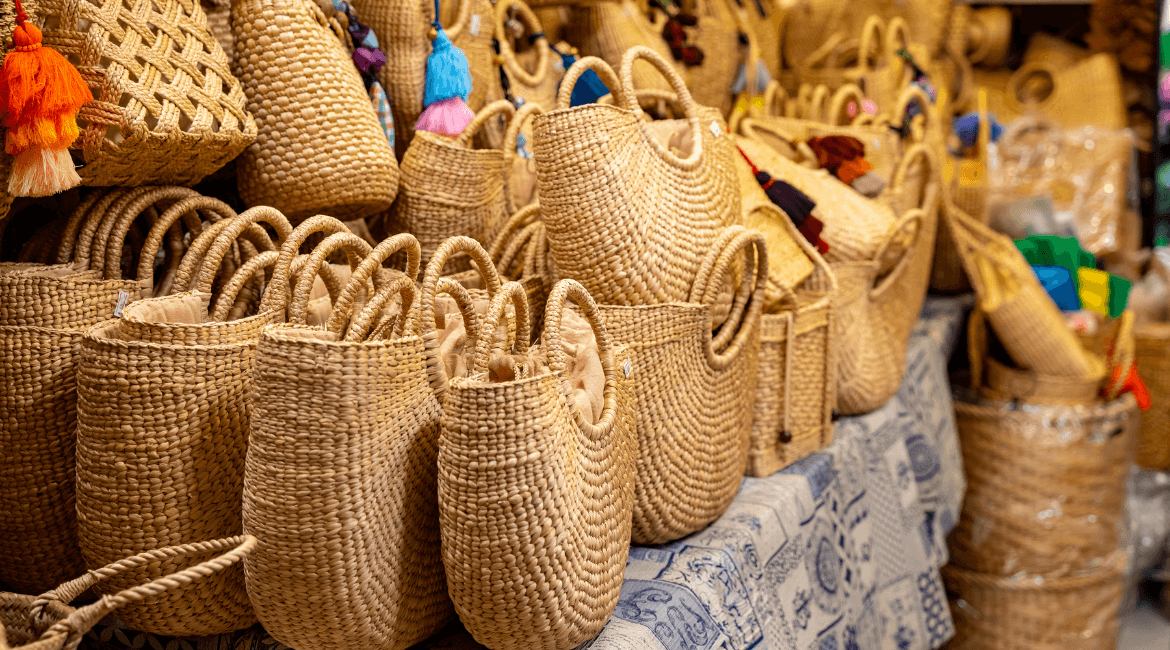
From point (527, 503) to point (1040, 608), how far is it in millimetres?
1951

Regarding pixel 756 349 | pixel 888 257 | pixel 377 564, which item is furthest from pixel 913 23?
pixel 377 564

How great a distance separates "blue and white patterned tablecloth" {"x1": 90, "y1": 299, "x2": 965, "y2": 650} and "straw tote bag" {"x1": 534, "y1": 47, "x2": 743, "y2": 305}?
14.5 inches

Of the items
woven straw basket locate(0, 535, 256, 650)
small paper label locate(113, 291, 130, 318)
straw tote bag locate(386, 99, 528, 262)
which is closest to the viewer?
woven straw basket locate(0, 535, 256, 650)

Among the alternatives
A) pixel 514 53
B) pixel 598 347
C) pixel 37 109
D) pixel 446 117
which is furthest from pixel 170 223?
pixel 514 53

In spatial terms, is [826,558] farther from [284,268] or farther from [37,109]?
[37,109]

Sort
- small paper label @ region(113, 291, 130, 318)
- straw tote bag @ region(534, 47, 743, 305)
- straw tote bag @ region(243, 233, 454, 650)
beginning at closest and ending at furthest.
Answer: straw tote bag @ region(243, 233, 454, 650)
small paper label @ region(113, 291, 130, 318)
straw tote bag @ region(534, 47, 743, 305)

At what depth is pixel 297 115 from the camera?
A: 1115 millimetres

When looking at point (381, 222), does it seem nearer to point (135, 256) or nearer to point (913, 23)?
point (135, 256)

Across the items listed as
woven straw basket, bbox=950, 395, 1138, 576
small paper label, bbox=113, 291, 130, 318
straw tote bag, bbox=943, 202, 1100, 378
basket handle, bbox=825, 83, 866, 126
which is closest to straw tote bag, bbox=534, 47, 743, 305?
small paper label, bbox=113, 291, 130, 318

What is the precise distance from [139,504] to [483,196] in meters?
0.70

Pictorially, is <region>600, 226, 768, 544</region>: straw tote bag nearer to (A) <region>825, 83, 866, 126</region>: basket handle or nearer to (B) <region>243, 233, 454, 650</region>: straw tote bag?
(B) <region>243, 233, 454, 650</region>: straw tote bag

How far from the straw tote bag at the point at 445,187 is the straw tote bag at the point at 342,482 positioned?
1.43 feet

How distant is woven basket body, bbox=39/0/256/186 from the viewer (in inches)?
36.4

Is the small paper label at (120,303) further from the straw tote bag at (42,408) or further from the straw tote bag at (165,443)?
the straw tote bag at (165,443)
